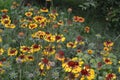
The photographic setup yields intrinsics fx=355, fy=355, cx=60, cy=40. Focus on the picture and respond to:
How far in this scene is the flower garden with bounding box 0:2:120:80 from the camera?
10.0 feet

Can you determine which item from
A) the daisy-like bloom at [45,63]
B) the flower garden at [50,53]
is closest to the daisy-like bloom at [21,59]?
the flower garden at [50,53]

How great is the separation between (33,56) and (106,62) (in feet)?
2.27

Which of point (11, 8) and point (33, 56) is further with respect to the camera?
point (11, 8)

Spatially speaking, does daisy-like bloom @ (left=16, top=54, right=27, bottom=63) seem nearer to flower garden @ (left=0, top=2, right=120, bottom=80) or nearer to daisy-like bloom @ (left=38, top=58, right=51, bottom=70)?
flower garden @ (left=0, top=2, right=120, bottom=80)

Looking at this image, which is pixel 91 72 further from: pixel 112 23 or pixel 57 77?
pixel 112 23

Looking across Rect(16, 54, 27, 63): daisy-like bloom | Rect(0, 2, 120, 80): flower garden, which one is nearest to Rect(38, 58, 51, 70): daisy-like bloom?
Rect(0, 2, 120, 80): flower garden

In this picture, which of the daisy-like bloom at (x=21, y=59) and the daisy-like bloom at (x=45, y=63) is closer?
the daisy-like bloom at (x=45, y=63)

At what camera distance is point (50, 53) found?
3270mm

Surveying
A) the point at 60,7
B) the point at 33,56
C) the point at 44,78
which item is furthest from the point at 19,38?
the point at 60,7

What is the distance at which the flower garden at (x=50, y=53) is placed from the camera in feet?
10.0

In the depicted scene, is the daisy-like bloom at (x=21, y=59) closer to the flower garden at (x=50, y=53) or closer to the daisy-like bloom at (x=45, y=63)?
the flower garden at (x=50, y=53)

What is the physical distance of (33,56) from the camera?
3387 mm

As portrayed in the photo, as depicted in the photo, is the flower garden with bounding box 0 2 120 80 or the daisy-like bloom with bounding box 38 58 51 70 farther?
the flower garden with bounding box 0 2 120 80

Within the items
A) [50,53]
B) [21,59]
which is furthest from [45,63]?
[50,53]
